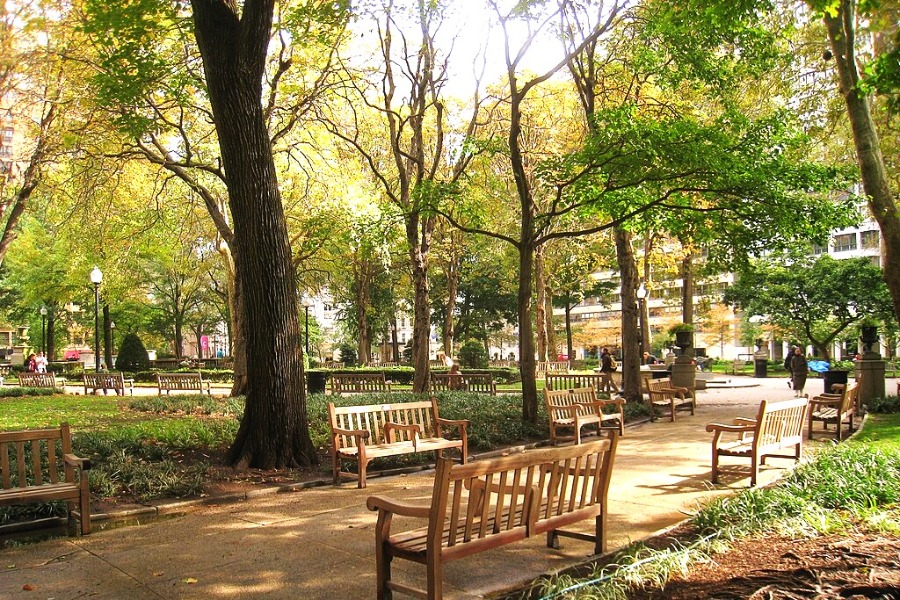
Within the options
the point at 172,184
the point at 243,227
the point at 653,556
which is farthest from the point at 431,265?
the point at 653,556

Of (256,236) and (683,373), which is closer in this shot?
(256,236)

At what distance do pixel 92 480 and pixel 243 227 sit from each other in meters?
3.65

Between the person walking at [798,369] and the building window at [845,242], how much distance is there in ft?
145

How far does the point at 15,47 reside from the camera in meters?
19.7

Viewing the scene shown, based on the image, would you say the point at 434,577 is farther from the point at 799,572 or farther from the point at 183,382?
the point at 183,382

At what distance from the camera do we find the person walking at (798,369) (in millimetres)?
23688

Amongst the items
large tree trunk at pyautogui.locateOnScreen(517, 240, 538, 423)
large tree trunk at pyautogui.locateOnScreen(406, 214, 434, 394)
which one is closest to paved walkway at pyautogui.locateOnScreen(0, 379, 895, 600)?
large tree trunk at pyautogui.locateOnScreen(517, 240, 538, 423)

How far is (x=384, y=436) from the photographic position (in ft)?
31.0

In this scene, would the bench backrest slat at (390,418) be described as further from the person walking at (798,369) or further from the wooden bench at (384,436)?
the person walking at (798,369)

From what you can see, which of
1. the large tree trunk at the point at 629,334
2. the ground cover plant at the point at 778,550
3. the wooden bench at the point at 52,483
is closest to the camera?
the ground cover plant at the point at 778,550

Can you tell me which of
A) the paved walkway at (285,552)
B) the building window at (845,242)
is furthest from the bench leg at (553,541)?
the building window at (845,242)

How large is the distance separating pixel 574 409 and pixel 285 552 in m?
7.04

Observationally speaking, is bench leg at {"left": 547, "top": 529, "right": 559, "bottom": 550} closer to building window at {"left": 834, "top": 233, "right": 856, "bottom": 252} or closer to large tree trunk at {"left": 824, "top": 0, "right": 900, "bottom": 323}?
large tree trunk at {"left": 824, "top": 0, "right": 900, "bottom": 323}

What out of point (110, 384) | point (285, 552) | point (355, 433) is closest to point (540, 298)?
point (110, 384)
